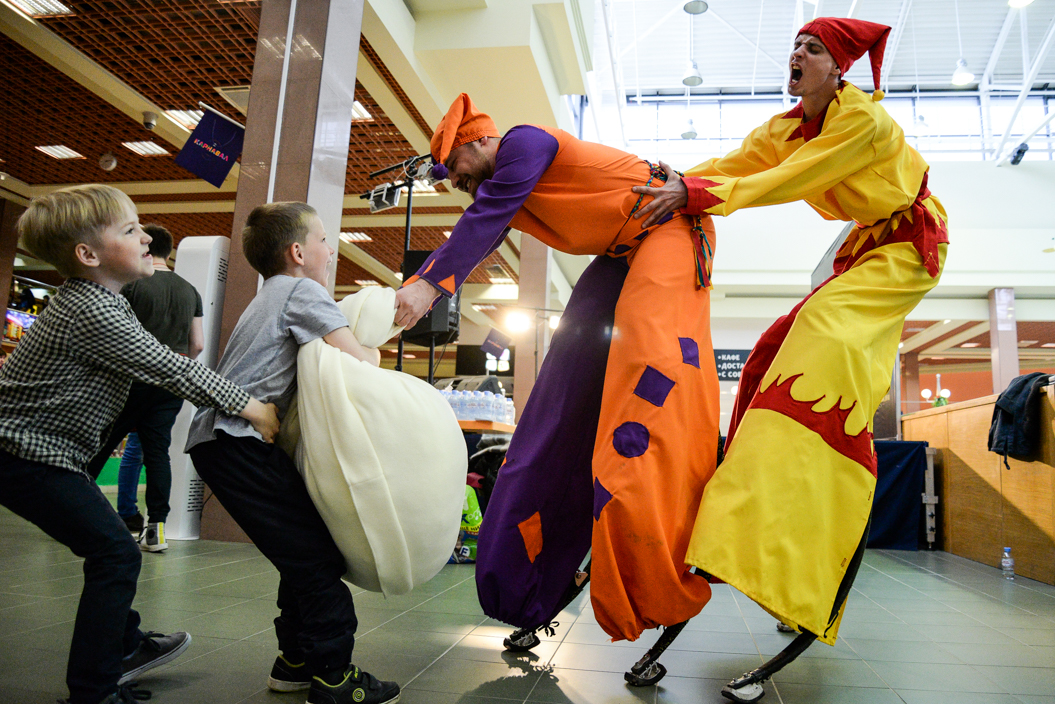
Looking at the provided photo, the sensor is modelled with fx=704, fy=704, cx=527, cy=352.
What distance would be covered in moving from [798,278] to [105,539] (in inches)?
548

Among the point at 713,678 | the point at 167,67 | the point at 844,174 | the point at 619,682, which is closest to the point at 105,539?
the point at 619,682

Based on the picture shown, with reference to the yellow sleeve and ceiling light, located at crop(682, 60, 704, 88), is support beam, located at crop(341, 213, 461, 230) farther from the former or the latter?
the yellow sleeve

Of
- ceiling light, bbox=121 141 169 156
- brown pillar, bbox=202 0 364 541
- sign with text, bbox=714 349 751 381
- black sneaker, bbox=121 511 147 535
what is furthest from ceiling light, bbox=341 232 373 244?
black sneaker, bbox=121 511 147 535

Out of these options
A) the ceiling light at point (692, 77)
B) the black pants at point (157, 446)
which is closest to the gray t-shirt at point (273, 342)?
the black pants at point (157, 446)

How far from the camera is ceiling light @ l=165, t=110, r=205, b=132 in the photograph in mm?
7379

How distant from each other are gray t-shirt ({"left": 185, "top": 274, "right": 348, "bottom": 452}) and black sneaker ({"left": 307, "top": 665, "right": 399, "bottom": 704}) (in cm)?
46

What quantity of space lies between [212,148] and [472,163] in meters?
3.92

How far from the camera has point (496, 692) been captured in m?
1.45

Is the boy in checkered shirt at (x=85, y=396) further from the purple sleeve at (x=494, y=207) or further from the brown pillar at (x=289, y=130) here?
the brown pillar at (x=289, y=130)

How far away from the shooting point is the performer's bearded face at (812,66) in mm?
1646

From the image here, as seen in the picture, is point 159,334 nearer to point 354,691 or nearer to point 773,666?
point 354,691

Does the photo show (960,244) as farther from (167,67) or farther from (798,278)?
(167,67)

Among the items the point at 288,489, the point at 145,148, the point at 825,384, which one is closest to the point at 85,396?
the point at 288,489

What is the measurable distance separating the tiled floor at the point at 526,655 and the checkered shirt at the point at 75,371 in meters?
0.52
